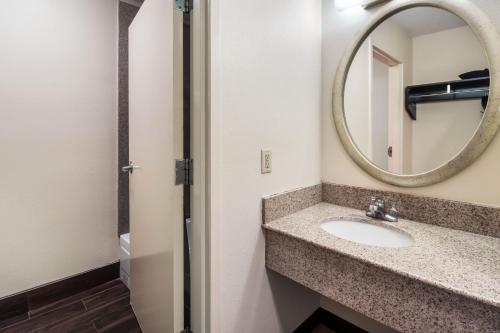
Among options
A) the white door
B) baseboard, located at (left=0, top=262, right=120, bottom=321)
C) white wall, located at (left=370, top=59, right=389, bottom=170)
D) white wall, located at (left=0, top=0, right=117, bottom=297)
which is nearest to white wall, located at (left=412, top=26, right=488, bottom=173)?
white wall, located at (left=370, top=59, right=389, bottom=170)

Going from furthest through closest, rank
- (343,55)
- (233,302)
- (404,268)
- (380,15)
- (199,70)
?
(343,55), (380,15), (233,302), (199,70), (404,268)

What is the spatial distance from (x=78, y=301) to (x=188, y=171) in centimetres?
150

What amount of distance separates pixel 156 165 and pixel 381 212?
1.10 metres

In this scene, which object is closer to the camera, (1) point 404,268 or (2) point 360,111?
(1) point 404,268

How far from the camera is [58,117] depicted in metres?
1.79

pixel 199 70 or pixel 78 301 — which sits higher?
pixel 199 70

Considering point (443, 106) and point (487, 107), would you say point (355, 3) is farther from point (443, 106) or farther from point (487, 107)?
point (487, 107)

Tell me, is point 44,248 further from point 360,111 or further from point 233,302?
point 360,111

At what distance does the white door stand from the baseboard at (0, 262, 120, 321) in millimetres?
573

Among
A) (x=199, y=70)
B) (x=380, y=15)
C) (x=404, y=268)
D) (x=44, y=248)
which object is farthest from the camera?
(x=44, y=248)

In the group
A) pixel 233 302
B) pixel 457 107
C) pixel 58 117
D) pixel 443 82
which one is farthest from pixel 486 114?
pixel 58 117

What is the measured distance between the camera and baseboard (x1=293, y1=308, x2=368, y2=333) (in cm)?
147

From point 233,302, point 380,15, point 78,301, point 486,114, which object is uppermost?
point 380,15

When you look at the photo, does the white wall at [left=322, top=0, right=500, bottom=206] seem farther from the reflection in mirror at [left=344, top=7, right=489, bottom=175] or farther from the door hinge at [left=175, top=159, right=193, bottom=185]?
the door hinge at [left=175, top=159, right=193, bottom=185]
